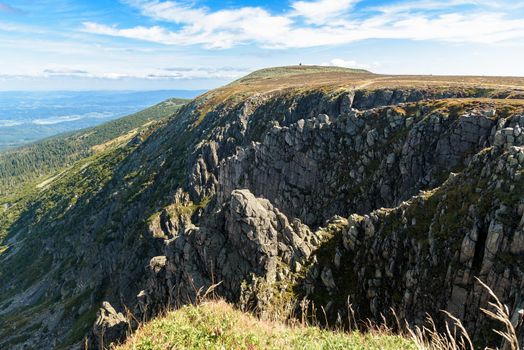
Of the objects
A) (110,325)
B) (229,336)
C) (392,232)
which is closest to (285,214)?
(110,325)

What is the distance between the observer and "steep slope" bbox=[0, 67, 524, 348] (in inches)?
1275

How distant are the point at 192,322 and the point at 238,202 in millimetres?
29226

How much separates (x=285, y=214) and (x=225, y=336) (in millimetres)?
64891

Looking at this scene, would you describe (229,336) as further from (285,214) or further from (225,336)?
(285,214)

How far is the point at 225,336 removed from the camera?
1069 cm

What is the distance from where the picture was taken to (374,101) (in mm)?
99500

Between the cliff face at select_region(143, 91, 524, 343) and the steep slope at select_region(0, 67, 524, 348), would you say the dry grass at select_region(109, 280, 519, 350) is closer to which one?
the steep slope at select_region(0, 67, 524, 348)

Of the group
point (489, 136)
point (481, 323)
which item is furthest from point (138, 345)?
point (489, 136)

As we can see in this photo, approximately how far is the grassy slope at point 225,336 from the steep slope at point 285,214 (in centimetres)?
155

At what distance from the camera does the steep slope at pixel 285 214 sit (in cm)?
3238

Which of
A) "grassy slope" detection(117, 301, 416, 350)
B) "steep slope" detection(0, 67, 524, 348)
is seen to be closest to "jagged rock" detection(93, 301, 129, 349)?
"steep slope" detection(0, 67, 524, 348)

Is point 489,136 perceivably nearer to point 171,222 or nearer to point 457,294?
point 457,294

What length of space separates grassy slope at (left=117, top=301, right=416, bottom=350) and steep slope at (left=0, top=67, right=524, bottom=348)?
1.55 m

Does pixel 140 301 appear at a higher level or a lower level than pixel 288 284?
lower
